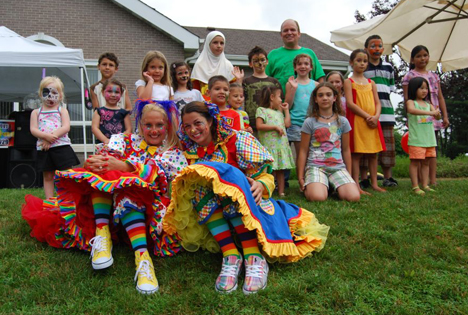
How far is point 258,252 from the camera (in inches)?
89.5

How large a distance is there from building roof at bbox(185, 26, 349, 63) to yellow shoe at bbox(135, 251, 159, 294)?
1090 cm

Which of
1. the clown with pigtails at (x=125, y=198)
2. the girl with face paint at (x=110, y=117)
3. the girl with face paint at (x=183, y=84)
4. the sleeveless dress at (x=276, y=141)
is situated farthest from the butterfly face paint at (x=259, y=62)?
the clown with pigtails at (x=125, y=198)

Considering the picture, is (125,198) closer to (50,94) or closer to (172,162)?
(172,162)

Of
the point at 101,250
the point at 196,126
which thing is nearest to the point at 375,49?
the point at 196,126

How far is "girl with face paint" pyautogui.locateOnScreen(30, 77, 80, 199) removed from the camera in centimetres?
411

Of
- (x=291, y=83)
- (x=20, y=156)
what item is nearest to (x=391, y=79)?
(x=291, y=83)

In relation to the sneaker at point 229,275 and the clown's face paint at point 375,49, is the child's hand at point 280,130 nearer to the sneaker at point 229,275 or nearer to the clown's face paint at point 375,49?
the clown's face paint at point 375,49

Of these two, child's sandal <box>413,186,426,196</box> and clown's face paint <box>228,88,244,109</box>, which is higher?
clown's face paint <box>228,88,244,109</box>

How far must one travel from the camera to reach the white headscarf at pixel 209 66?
4.82 meters

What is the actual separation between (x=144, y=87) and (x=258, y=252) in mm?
2661

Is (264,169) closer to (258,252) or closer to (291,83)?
(258,252)

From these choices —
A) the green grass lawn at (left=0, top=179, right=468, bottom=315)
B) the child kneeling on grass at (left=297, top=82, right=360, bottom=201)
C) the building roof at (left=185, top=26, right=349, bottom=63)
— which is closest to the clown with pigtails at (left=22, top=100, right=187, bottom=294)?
the green grass lawn at (left=0, top=179, right=468, bottom=315)

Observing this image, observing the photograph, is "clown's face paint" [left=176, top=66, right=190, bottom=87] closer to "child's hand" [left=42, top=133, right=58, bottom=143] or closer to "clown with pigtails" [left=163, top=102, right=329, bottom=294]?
"child's hand" [left=42, top=133, right=58, bottom=143]

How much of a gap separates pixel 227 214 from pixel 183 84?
2700 millimetres
